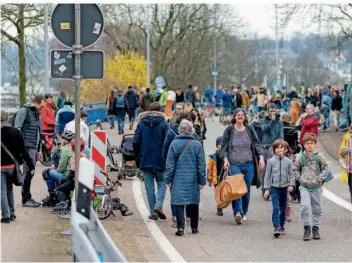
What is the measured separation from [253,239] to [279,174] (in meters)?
1.09

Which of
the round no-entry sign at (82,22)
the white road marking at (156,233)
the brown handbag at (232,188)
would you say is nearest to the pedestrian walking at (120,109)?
the white road marking at (156,233)

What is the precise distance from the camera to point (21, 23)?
34.2 meters

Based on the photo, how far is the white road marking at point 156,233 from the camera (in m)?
11.5

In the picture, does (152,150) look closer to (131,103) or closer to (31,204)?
(31,204)

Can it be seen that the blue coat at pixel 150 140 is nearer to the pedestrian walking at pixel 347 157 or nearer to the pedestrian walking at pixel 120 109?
the pedestrian walking at pixel 347 157

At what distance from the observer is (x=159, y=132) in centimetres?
1461

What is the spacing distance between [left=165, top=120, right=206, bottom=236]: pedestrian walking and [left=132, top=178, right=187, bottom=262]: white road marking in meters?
0.39

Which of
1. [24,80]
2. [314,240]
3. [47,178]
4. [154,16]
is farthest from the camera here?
[154,16]

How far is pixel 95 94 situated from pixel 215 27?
17145 mm

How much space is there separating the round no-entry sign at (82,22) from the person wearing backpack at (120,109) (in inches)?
886

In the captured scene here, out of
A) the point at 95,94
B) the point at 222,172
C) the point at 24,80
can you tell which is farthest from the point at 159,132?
the point at 95,94

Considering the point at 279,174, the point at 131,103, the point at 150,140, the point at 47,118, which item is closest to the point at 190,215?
the point at 279,174

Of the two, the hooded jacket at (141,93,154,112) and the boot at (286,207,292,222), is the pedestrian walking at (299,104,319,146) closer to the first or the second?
the boot at (286,207,292,222)

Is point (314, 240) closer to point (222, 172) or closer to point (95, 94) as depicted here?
point (222, 172)
